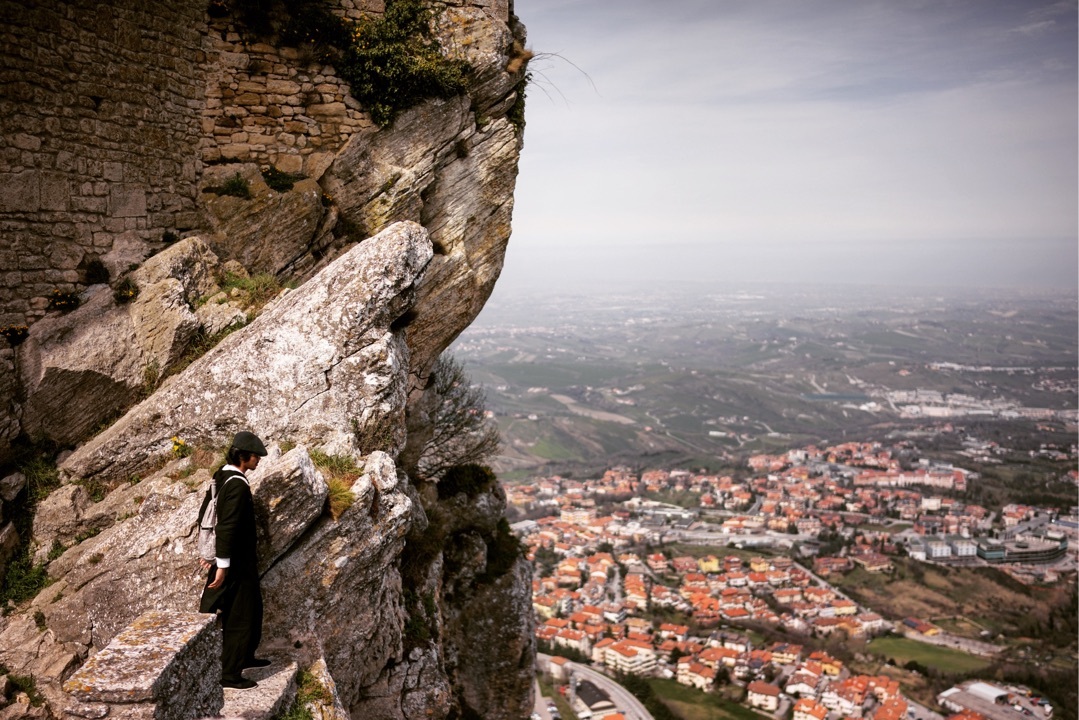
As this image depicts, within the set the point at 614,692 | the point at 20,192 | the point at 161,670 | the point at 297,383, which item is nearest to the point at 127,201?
the point at 20,192

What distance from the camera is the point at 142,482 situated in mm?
7543

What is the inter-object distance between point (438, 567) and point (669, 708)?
39392 millimetres

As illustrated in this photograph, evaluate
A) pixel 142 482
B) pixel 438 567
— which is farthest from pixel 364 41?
pixel 438 567

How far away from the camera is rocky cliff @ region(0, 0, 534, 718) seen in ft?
22.0

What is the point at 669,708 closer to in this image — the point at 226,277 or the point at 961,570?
the point at 226,277

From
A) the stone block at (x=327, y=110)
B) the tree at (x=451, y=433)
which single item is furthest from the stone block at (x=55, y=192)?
the tree at (x=451, y=433)

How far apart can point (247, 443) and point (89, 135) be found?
600 centimetres

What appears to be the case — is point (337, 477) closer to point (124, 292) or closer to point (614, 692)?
point (124, 292)

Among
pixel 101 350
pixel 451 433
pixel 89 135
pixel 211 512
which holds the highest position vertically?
pixel 89 135

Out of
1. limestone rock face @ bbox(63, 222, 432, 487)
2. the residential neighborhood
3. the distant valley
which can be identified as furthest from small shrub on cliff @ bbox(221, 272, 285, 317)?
the distant valley

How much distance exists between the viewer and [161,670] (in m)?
4.25

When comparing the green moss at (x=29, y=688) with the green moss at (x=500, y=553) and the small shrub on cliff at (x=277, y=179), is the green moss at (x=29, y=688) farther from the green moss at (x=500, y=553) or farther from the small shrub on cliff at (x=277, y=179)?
the green moss at (x=500, y=553)

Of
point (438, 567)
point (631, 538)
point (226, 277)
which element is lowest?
point (631, 538)

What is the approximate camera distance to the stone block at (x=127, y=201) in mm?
9211
